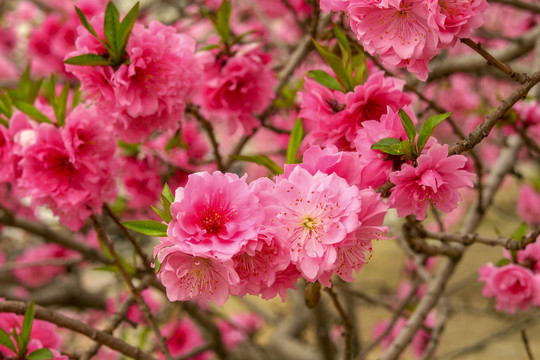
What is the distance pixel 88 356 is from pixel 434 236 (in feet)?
2.63

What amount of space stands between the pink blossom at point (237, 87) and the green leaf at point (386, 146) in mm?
659

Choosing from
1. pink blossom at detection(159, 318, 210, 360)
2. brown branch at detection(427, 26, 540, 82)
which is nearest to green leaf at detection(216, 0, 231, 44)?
A: brown branch at detection(427, 26, 540, 82)

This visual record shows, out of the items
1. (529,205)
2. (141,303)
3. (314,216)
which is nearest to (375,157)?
(314,216)

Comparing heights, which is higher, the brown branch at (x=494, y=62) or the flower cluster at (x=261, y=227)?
the brown branch at (x=494, y=62)

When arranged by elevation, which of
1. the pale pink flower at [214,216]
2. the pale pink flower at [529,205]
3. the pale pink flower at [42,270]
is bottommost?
the pale pink flower at [42,270]

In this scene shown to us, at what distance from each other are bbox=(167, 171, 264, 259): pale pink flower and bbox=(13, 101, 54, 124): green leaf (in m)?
0.64

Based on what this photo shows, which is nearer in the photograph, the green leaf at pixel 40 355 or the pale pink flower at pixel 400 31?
the pale pink flower at pixel 400 31

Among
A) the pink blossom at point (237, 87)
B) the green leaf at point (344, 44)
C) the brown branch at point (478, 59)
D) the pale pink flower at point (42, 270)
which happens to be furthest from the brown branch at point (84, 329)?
the pale pink flower at point (42, 270)

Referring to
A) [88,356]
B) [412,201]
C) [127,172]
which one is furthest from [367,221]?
[127,172]

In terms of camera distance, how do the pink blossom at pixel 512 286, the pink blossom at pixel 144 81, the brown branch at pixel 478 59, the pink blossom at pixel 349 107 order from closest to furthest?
the pink blossom at pixel 349 107 < the pink blossom at pixel 144 81 < the pink blossom at pixel 512 286 < the brown branch at pixel 478 59

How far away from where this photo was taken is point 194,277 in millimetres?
759

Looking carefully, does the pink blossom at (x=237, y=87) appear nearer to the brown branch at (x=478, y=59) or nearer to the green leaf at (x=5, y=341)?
the green leaf at (x=5, y=341)

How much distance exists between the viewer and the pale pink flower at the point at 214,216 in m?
0.68

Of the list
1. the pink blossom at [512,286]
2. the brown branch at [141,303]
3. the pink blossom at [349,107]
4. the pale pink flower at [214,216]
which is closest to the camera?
the pale pink flower at [214,216]
